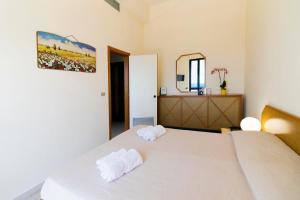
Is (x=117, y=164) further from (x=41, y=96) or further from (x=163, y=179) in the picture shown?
(x=41, y=96)

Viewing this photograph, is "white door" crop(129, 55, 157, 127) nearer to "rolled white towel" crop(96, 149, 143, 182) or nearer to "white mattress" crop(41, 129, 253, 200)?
"white mattress" crop(41, 129, 253, 200)

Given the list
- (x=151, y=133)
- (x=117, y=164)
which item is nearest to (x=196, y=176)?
(x=117, y=164)

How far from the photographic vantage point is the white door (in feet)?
12.8

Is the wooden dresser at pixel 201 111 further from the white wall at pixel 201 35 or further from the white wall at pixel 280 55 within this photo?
the white wall at pixel 280 55

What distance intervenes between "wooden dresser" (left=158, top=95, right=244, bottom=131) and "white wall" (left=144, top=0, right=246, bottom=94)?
0.42 meters

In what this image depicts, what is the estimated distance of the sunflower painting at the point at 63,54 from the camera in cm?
198

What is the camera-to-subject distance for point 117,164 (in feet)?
3.72

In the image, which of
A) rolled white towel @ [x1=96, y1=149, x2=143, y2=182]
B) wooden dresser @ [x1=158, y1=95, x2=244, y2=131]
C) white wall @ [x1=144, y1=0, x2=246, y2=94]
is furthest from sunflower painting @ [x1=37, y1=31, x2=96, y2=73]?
white wall @ [x1=144, y1=0, x2=246, y2=94]

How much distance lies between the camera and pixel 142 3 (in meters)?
4.05

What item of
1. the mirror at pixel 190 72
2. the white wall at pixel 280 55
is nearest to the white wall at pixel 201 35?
the mirror at pixel 190 72

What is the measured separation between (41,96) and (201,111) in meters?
3.06

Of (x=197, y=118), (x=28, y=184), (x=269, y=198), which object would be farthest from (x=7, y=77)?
(x=197, y=118)

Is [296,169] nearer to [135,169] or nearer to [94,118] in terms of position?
[135,169]

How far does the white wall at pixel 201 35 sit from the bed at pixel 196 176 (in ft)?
8.86
